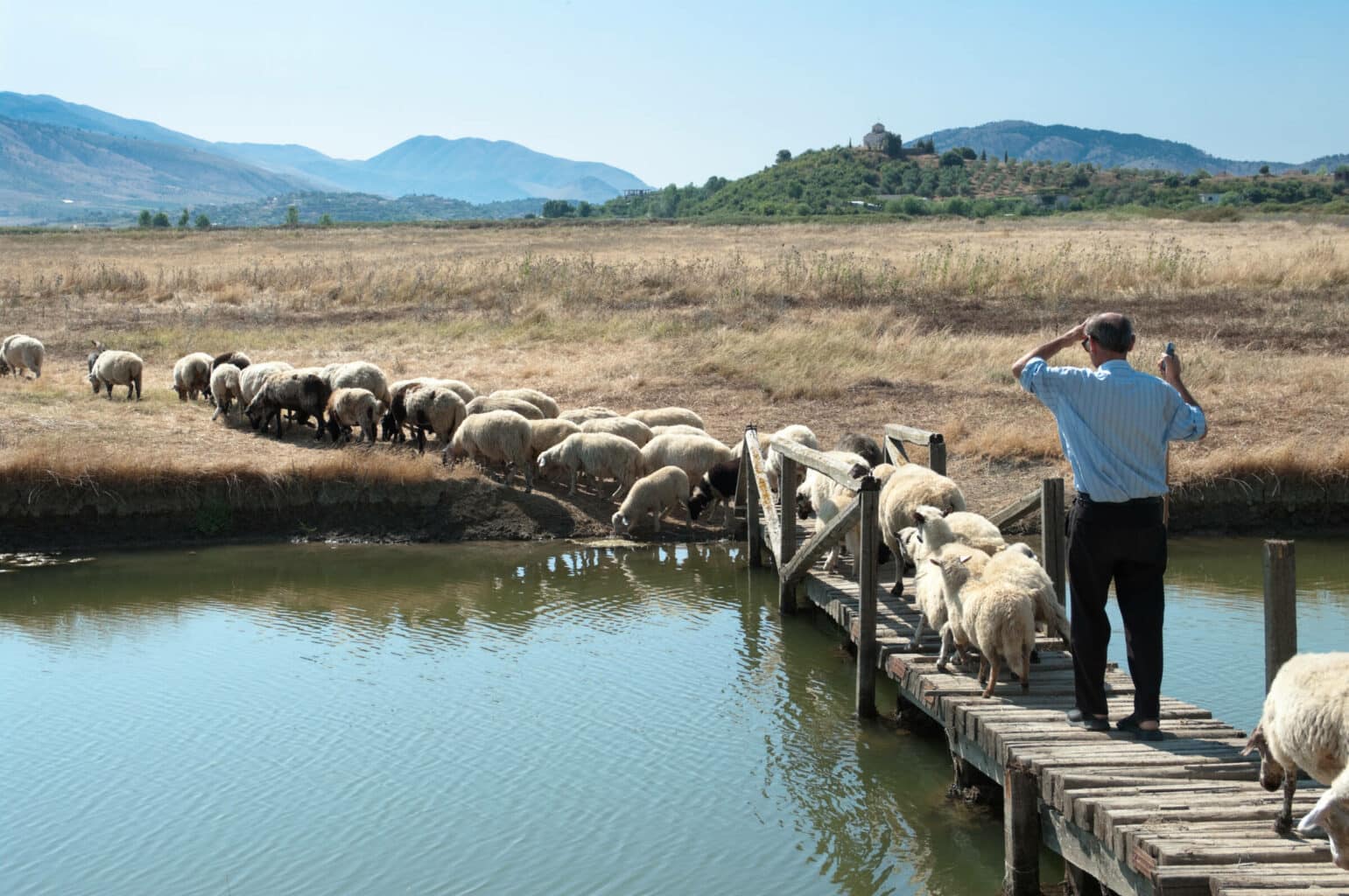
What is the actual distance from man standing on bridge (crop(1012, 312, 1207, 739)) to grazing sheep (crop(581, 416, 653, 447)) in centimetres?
1070

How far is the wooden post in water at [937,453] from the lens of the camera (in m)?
11.8

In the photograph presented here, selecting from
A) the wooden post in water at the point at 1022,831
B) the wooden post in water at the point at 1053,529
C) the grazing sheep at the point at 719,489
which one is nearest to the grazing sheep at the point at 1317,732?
the wooden post in water at the point at 1022,831

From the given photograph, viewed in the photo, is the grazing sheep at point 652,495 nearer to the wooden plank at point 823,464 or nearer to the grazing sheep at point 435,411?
the wooden plank at point 823,464

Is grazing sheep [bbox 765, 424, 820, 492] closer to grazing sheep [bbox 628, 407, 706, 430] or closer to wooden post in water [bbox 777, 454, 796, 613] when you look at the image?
wooden post in water [bbox 777, 454, 796, 613]

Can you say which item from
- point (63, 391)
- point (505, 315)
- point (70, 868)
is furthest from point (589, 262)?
point (70, 868)

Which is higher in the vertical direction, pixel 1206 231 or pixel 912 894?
pixel 1206 231

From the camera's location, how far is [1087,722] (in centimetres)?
736

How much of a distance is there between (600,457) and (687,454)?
106 cm

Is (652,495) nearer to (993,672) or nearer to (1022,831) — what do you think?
(993,672)

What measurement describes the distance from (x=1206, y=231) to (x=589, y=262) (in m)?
29.4

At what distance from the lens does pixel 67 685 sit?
11.5 metres

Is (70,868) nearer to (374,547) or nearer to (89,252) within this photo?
(374,547)

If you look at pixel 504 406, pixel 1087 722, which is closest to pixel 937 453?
pixel 1087 722

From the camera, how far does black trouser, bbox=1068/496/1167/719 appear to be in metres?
6.66
